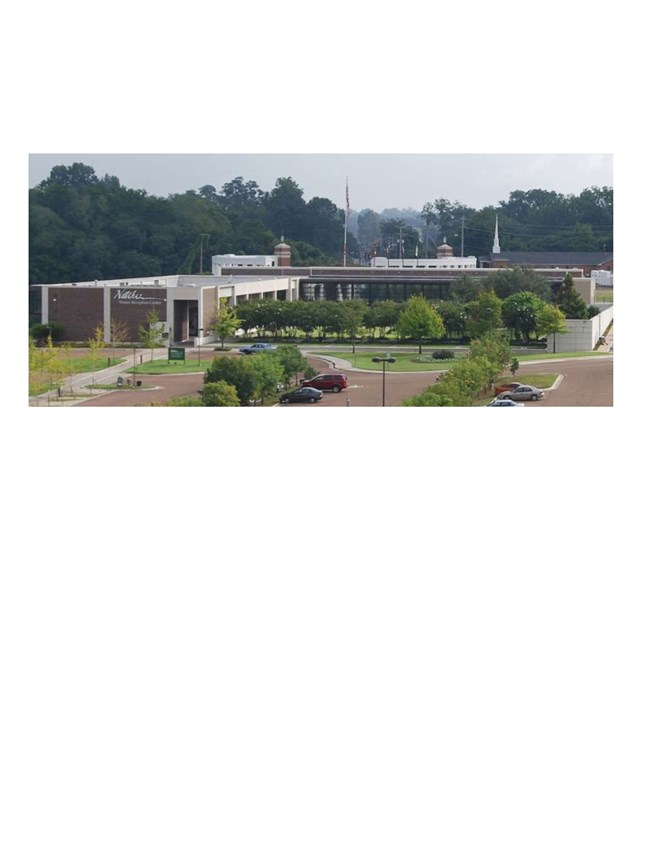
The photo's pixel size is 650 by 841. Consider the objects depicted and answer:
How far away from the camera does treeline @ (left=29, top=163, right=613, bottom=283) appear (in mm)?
38594

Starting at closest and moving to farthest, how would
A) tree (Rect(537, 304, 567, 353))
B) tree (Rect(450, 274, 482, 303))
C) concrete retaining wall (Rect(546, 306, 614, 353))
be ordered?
tree (Rect(537, 304, 567, 353)), concrete retaining wall (Rect(546, 306, 614, 353)), tree (Rect(450, 274, 482, 303))

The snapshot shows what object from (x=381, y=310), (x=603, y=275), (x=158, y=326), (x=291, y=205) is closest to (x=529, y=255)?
(x=603, y=275)

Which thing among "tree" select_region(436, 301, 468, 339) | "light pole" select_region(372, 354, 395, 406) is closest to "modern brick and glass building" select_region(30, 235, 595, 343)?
"light pole" select_region(372, 354, 395, 406)

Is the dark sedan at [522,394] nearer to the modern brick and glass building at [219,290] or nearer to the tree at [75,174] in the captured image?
the modern brick and glass building at [219,290]

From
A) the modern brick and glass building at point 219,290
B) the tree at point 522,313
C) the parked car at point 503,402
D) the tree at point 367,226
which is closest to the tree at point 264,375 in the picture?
the parked car at point 503,402

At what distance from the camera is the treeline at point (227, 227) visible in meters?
38.6

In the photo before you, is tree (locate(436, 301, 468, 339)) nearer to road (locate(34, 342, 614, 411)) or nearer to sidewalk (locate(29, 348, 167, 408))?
road (locate(34, 342, 614, 411))

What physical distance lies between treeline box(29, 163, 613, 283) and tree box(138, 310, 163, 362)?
1438cm

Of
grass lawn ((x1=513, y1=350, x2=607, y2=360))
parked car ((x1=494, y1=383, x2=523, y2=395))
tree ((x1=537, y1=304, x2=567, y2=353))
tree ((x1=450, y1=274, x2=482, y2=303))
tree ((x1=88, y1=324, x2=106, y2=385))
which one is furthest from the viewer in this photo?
tree ((x1=450, y1=274, x2=482, y2=303))

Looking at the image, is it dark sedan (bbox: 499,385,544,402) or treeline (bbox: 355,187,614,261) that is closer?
dark sedan (bbox: 499,385,544,402)

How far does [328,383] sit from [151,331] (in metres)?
5.71

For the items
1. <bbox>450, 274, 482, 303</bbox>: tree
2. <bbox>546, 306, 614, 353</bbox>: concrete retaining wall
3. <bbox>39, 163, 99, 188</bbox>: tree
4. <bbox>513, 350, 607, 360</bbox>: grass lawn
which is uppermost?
<bbox>39, 163, 99, 188</bbox>: tree

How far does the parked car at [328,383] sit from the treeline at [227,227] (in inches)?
810

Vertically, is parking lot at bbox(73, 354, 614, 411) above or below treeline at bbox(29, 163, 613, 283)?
below
